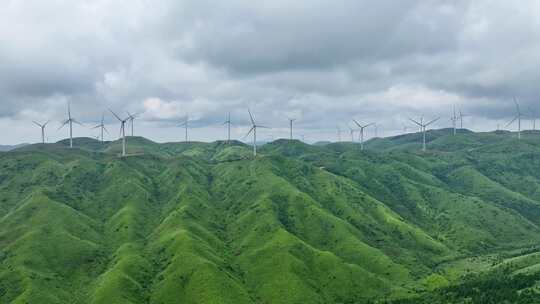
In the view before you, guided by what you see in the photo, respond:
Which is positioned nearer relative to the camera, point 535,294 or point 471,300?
point 535,294

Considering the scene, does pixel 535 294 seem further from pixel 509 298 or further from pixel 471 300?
pixel 471 300

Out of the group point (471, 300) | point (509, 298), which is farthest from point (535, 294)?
point (471, 300)
